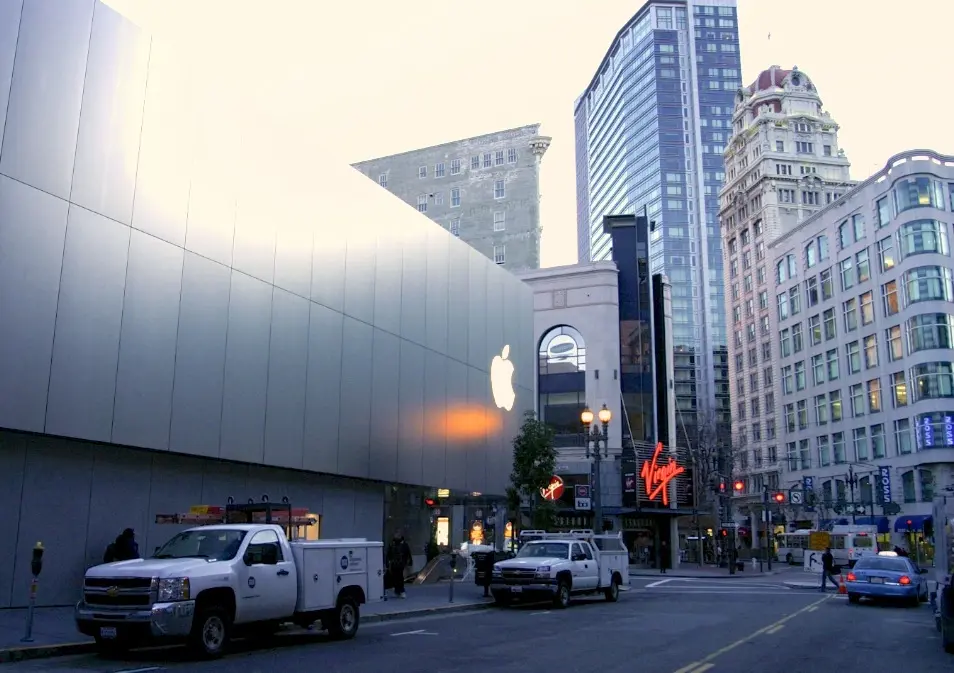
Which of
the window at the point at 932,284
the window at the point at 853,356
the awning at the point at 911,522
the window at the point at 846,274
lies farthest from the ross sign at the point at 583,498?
the window at the point at 846,274

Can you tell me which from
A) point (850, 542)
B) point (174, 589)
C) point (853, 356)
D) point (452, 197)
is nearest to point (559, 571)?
point (174, 589)

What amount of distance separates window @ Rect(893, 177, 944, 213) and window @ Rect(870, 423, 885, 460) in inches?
803

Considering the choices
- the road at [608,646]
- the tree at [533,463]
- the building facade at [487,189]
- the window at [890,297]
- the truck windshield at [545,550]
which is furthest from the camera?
the window at [890,297]

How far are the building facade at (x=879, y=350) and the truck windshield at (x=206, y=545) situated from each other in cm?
7073

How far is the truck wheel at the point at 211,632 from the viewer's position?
12508 millimetres

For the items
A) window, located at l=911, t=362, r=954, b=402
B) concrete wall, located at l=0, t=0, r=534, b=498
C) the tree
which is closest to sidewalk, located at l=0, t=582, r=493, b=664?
concrete wall, located at l=0, t=0, r=534, b=498

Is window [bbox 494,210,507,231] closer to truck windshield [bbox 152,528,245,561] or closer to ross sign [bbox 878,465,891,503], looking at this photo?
ross sign [bbox 878,465,891,503]

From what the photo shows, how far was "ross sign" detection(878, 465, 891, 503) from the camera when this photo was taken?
243ft

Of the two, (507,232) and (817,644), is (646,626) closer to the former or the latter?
(817,644)

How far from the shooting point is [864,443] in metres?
83.0

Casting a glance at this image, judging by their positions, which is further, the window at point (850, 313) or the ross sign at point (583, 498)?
the window at point (850, 313)

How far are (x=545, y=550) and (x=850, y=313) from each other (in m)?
71.3

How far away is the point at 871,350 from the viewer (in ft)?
270

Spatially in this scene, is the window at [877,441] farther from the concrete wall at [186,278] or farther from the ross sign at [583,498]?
the concrete wall at [186,278]
